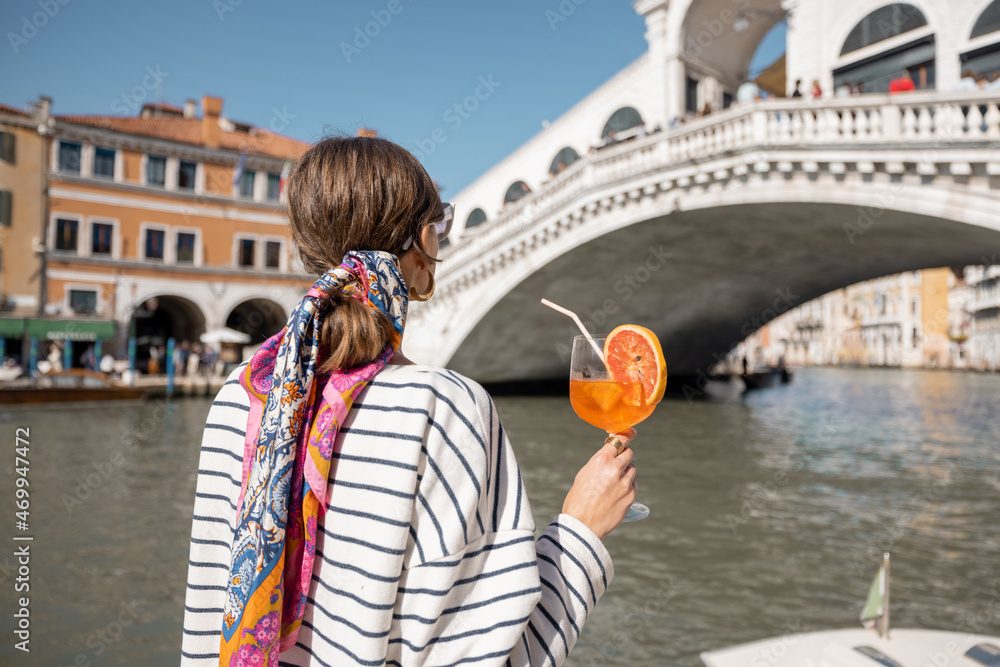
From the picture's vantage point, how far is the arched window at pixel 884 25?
1122 cm

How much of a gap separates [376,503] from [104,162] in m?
23.8

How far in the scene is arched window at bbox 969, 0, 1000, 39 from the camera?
33.2 feet

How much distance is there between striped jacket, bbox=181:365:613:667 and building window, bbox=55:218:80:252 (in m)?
23.0

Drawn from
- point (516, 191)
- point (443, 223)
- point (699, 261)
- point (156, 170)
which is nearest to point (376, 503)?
point (443, 223)

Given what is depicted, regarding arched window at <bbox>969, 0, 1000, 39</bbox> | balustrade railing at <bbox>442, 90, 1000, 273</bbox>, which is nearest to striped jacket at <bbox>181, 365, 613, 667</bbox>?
balustrade railing at <bbox>442, 90, 1000, 273</bbox>

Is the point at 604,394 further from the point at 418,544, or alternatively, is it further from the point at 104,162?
the point at 104,162

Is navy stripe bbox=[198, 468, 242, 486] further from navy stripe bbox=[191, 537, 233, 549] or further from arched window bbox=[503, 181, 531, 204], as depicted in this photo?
arched window bbox=[503, 181, 531, 204]

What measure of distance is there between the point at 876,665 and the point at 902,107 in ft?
25.6

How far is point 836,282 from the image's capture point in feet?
57.0

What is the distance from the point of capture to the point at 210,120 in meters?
22.6

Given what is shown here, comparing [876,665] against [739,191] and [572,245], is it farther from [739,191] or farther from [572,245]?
[572,245]

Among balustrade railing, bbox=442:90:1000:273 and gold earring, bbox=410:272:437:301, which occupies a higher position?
balustrade railing, bbox=442:90:1000:273

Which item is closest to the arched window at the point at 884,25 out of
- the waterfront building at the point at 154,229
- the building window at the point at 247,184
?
the waterfront building at the point at 154,229

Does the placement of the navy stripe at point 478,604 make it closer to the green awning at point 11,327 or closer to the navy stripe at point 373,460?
the navy stripe at point 373,460
